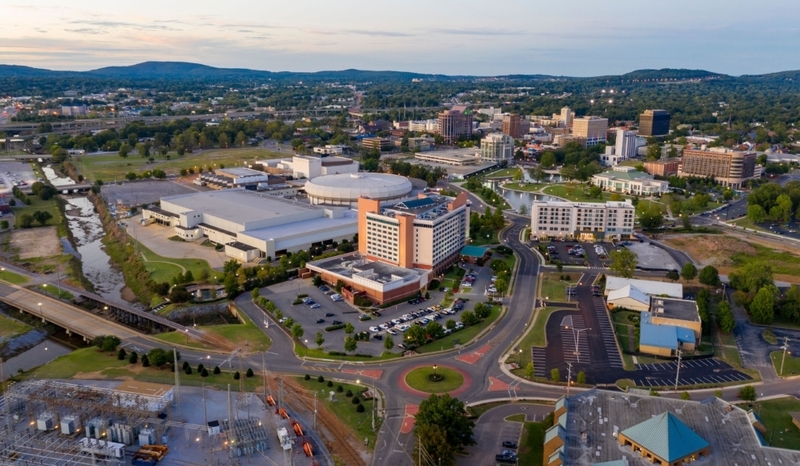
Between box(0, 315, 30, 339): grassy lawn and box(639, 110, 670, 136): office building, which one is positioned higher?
box(639, 110, 670, 136): office building

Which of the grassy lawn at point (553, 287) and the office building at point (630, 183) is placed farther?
the office building at point (630, 183)

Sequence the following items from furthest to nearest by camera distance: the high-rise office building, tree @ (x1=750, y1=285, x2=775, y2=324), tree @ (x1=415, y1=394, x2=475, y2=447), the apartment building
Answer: the high-rise office building, the apartment building, tree @ (x1=750, y1=285, x2=775, y2=324), tree @ (x1=415, y1=394, x2=475, y2=447)

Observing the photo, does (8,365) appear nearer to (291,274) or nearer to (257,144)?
(291,274)

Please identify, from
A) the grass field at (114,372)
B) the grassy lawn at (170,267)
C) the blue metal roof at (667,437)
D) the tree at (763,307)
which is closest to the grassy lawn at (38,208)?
the grassy lawn at (170,267)

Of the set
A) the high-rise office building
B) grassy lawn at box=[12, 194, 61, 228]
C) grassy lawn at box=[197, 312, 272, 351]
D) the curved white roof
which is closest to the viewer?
grassy lawn at box=[197, 312, 272, 351]

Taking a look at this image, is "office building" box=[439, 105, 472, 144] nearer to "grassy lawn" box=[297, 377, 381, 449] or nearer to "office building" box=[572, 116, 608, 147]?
"office building" box=[572, 116, 608, 147]

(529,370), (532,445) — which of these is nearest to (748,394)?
(529,370)

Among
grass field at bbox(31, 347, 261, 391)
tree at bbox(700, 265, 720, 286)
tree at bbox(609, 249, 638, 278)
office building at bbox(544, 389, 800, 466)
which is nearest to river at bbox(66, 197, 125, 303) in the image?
grass field at bbox(31, 347, 261, 391)

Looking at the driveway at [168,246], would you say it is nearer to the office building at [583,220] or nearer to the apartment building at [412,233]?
the apartment building at [412,233]
